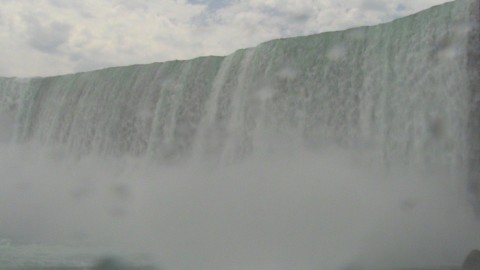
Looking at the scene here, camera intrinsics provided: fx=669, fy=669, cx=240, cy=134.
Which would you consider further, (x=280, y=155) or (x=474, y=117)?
(x=280, y=155)

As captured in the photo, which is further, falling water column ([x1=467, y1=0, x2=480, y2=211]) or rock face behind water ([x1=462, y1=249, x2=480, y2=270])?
falling water column ([x1=467, y1=0, x2=480, y2=211])

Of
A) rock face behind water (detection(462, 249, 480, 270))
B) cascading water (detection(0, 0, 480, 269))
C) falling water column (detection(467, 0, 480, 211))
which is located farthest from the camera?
cascading water (detection(0, 0, 480, 269))

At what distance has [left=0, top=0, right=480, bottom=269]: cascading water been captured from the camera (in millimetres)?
10969

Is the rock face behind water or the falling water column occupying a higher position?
the falling water column

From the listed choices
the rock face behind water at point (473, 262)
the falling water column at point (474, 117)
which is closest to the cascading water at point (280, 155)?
the falling water column at point (474, 117)

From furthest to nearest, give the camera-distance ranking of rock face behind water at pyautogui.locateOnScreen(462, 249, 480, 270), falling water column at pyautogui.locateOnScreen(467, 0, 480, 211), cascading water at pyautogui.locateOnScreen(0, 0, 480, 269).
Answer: cascading water at pyautogui.locateOnScreen(0, 0, 480, 269), falling water column at pyautogui.locateOnScreen(467, 0, 480, 211), rock face behind water at pyautogui.locateOnScreen(462, 249, 480, 270)

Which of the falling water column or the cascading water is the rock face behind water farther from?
the falling water column

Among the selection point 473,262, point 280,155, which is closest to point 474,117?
point 473,262

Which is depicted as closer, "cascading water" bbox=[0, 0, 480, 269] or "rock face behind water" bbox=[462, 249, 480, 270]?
"rock face behind water" bbox=[462, 249, 480, 270]

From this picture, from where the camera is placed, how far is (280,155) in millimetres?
14008

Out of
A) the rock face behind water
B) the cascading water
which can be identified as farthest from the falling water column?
the rock face behind water

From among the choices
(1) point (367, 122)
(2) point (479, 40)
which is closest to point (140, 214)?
(1) point (367, 122)

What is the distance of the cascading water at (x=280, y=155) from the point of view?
1097 centimetres

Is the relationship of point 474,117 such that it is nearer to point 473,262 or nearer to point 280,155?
point 473,262
